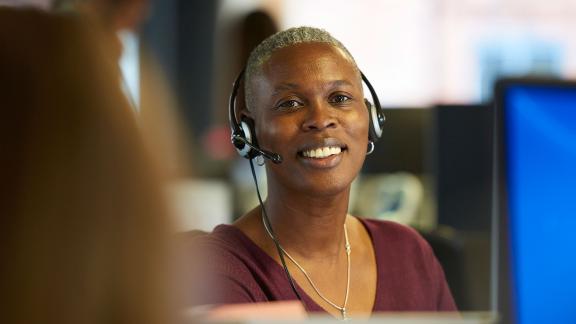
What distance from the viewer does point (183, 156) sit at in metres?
0.61

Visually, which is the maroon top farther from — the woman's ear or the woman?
the woman's ear

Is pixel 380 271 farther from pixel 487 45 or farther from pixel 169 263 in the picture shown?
pixel 487 45

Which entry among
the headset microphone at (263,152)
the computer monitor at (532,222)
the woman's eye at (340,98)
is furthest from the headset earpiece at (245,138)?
the computer monitor at (532,222)

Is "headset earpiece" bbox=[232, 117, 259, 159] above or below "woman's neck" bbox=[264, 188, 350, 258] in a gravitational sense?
above

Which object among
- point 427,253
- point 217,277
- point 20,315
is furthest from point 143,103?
point 427,253

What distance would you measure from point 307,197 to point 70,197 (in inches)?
24.1

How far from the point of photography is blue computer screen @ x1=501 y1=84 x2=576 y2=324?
0.99 m

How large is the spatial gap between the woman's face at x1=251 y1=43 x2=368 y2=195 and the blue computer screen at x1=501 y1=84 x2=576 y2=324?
20 cm

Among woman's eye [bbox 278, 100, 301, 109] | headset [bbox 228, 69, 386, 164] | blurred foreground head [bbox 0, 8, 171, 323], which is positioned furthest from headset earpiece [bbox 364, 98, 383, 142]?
blurred foreground head [bbox 0, 8, 171, 323]

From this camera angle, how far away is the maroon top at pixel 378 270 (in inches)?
42.8

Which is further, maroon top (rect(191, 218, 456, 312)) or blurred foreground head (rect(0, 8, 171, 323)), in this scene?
maroon top (rect(191, 218, 456, 312))

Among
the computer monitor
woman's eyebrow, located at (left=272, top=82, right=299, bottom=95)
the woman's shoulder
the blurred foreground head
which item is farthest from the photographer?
the woman's shoulder

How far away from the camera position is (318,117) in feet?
3.59

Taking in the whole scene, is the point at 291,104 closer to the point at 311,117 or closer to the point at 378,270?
the point at 311,117
